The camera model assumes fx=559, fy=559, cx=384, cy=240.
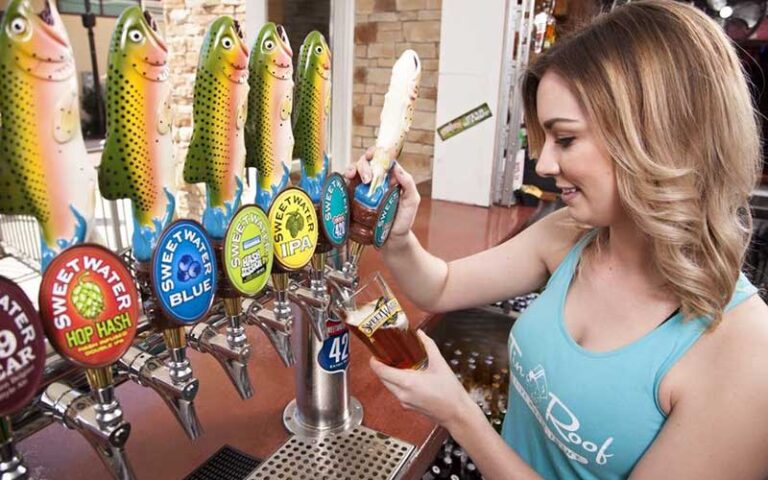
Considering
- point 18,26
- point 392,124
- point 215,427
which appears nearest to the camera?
point 18,26

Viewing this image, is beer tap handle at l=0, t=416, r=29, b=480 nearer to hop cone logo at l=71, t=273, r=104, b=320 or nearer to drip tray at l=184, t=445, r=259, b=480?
hop cone logo at l=71, t=273, r=104, b=320

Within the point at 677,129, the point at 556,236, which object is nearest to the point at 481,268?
the point at 556,236

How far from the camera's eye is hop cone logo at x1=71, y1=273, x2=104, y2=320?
50cm

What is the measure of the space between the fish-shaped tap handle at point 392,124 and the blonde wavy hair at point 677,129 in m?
0.23

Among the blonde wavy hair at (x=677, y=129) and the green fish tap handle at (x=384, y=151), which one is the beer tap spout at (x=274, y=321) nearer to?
the green fish tap handle at (x=384, y=151)

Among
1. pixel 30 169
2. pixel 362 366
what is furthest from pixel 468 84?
pixel 30 169

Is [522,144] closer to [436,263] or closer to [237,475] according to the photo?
[436,263]

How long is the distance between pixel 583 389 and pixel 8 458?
0.76 metres

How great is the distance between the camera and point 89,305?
1.67ft

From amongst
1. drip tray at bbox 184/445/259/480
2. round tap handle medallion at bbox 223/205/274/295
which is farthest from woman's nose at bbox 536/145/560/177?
drip tray at bbox 184/445/259/480

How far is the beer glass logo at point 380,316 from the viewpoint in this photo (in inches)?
30.0

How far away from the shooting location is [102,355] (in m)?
0.53

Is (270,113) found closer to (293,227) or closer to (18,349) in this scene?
(293,227)

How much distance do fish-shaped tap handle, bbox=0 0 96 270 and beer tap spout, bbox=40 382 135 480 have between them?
15 centimetres
